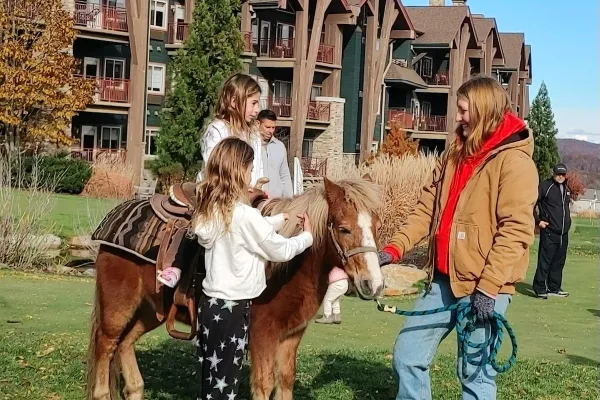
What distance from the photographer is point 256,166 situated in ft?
21.5

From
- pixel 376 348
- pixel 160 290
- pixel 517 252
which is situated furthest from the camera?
pixel 376 348

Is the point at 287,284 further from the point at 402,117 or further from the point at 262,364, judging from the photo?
the point at 402,117

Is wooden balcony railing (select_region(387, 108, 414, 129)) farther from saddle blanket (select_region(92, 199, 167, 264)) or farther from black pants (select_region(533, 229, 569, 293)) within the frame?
saddle blanket (select_region(92, 199, 167, 264))

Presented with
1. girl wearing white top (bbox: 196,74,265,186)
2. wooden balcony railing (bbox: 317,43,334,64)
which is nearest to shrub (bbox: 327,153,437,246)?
girl wearing white top (bbox: 196,74,265,186)

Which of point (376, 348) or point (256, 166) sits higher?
point (256, 166)

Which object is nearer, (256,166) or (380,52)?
(256,166)

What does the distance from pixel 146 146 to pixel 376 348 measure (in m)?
28.4

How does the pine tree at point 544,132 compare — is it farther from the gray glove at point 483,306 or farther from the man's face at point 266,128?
the gray glove at point 483,306

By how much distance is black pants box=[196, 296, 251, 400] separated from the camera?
16.7 feet

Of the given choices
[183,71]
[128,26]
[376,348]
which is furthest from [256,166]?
[128,26]

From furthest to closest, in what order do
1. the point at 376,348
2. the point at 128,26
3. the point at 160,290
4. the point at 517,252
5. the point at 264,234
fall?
the point at 128,26 < the point at 376,348 < the point at 160,290 < the point at 264,234 < the point at 517,252

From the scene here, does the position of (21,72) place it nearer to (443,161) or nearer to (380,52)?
(380,52)

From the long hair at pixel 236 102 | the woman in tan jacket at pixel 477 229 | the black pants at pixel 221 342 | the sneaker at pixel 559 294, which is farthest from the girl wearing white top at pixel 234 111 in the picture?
the sneaker at pixel 559 294

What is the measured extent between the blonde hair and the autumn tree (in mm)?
26306
